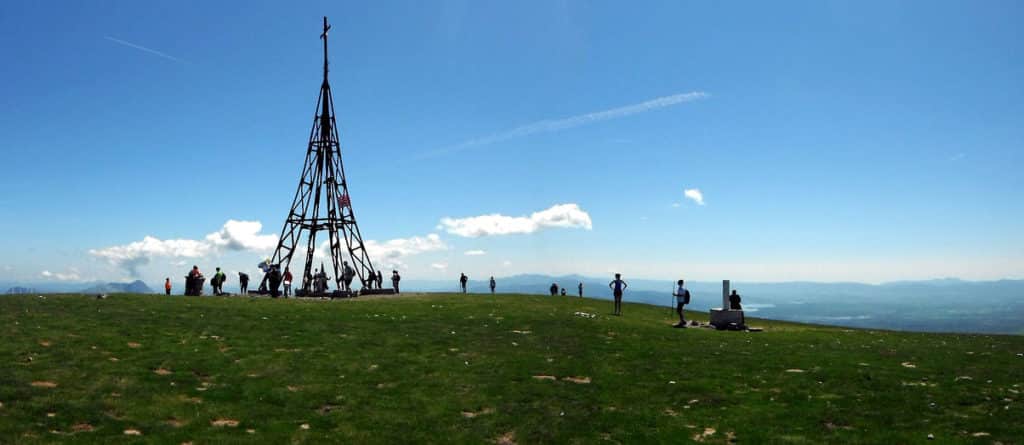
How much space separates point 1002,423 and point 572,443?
12016mm

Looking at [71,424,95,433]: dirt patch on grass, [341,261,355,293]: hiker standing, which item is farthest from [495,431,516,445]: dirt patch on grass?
[341,261,355,293]: hiker standing

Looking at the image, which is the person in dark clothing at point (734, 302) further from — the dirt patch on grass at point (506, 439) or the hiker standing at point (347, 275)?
the hiker standing at point (347, 275)

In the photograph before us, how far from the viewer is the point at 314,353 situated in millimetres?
24562

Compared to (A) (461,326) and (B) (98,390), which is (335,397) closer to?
(B) (98,390)

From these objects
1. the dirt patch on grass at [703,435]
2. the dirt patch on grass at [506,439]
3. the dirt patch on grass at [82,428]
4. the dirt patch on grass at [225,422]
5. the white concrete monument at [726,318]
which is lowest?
the dirt patch on grass at [506,439]

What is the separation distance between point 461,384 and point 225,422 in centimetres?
786

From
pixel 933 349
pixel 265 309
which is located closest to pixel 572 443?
pixel 933 349

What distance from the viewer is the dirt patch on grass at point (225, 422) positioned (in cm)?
1601

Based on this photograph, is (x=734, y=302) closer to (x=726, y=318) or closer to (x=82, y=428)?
(x=726, y=318)

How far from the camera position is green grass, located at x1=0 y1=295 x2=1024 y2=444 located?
51.9 ft

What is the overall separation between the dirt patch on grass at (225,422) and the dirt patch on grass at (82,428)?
2862mm

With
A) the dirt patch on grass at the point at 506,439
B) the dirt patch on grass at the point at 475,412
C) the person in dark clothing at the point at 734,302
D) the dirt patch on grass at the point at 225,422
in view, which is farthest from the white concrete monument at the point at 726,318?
the dirt patch on grass at the point at 225,422

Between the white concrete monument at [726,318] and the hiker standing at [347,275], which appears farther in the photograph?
the hiker standing at [347,275]

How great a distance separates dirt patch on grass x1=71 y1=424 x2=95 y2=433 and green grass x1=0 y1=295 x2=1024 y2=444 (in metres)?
0.13
